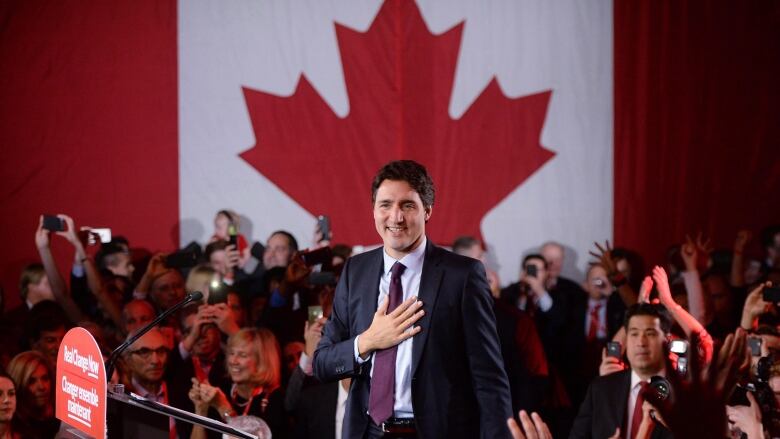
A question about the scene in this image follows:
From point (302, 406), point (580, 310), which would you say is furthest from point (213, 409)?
point (580, 310)

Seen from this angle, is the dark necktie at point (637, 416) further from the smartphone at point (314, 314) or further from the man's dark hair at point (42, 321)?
the man's dark hair at point (42, 321)

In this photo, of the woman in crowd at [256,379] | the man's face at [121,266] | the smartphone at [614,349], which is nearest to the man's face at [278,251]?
the man's face at [121,266]

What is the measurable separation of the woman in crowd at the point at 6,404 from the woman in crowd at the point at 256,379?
784 mm

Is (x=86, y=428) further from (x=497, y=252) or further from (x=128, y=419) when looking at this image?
(x=497, y=252)

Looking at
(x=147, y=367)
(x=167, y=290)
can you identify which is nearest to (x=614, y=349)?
(x=147, y=367)

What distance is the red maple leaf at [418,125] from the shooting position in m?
7.00

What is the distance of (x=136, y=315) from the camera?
5023mm

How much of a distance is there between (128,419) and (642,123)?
5334mm

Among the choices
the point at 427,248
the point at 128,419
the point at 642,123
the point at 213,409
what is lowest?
the point at 213,409

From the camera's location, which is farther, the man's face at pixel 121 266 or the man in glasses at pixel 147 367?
the man's face at pixel 121 266

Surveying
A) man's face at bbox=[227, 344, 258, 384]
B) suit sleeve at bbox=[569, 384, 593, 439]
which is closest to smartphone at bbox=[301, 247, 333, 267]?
man's face at bbox=[227, 344, 258, 384]

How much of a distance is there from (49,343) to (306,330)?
1.26 m

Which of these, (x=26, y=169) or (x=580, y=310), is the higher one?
(x=26, y=169)

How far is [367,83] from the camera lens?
704 cm
